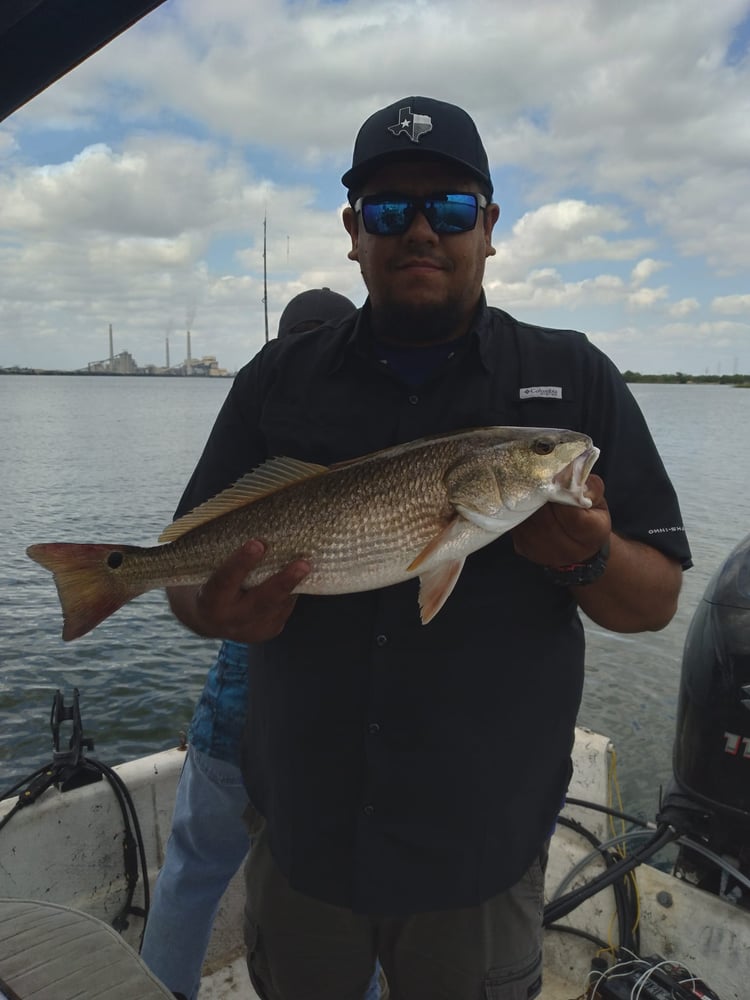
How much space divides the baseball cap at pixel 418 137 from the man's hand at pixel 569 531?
1302 mm

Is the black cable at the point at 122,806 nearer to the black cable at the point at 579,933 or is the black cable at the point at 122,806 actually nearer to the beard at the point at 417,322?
the black cable at the point at 579,933

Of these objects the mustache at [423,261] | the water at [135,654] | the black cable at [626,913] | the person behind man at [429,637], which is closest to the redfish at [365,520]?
the person behind man at [429,637]

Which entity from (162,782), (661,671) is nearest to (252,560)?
(162,782)

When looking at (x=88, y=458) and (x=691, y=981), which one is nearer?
(x=691, y=981)

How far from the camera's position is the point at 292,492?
2.65 metres

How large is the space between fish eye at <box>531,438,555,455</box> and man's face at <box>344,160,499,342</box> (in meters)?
0.61

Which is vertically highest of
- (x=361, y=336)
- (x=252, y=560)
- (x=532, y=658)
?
(x=361, y=336)

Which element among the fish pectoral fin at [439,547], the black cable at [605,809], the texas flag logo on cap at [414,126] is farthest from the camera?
the black cable at [605,809]

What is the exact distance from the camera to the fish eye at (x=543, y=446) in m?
2.36

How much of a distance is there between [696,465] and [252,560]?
3333cm

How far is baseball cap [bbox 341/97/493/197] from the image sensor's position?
261 cm

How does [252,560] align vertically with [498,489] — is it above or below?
below

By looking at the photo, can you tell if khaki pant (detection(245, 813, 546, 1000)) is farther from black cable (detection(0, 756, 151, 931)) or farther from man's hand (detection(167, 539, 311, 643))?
black cable (detection(0, 756, 151, 931))

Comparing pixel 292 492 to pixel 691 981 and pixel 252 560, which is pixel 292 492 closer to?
pixel 252 560
